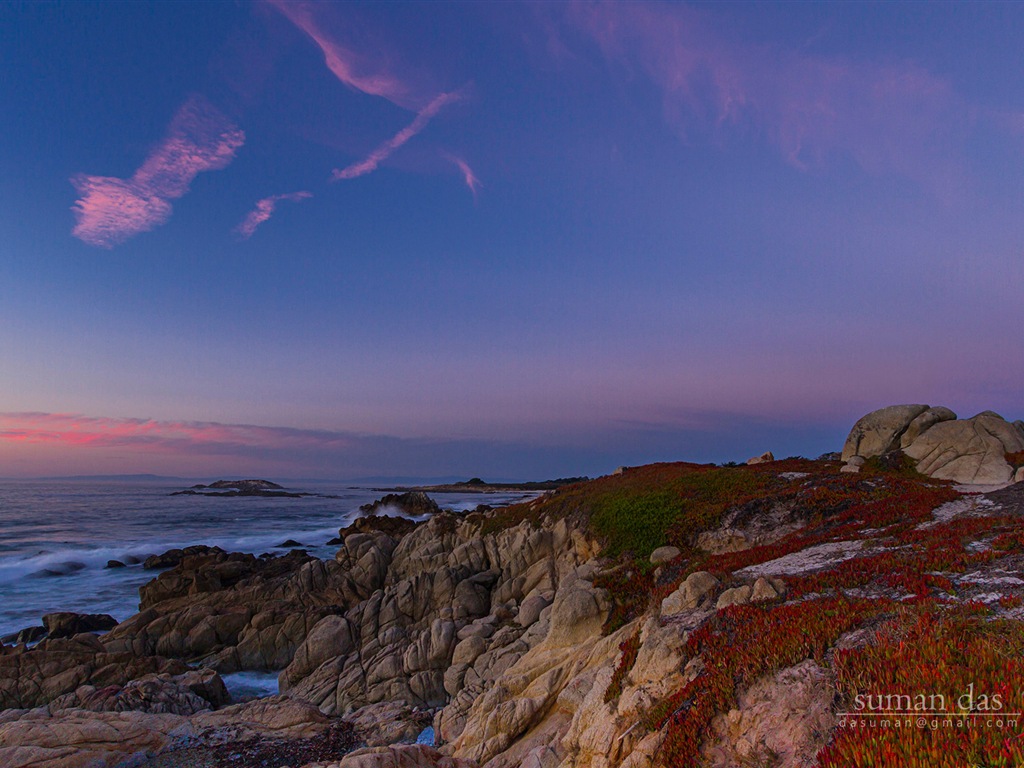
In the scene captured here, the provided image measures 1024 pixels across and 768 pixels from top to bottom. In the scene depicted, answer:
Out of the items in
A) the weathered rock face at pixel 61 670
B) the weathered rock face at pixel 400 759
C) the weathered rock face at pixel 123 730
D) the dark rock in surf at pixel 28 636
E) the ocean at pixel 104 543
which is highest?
the weathered rock face at pixel 400 759

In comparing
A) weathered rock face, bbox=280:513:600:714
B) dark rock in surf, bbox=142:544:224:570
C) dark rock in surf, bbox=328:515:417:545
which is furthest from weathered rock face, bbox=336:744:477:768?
dark rock in surf, bbox=142:544:224:570

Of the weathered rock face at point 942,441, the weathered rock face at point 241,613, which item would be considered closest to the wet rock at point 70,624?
the weathered rock face at point 241,613

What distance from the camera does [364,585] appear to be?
97.3 feet

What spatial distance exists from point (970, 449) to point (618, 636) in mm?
29307

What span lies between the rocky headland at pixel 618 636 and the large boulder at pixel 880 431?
15 centimetres

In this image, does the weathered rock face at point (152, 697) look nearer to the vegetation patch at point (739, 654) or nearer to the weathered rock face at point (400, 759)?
the weathered rock face at point (400, 759)

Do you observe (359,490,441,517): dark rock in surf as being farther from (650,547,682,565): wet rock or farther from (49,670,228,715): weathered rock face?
(650,547,682,565): wet rock

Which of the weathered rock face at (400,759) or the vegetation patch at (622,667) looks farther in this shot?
the weathered rock face at (400,759)

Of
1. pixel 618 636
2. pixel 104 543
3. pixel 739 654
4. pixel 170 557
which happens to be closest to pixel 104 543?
pixel 104 543

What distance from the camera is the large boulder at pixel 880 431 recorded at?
113 feet

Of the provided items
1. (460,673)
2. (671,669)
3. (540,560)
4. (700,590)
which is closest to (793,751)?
(671,669)

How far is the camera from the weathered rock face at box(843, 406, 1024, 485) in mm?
28281

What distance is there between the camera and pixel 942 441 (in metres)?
31.4

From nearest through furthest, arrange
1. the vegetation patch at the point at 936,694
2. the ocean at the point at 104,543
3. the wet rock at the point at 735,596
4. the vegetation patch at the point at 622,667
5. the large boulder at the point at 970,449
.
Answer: the vegetation patch at the point at 936,694 → the vegetation patch at the point at 622,667 → the wet rock at the point at 735,596 → the large boulder at the point at 970,449 → the ocean at the point at 104,543
